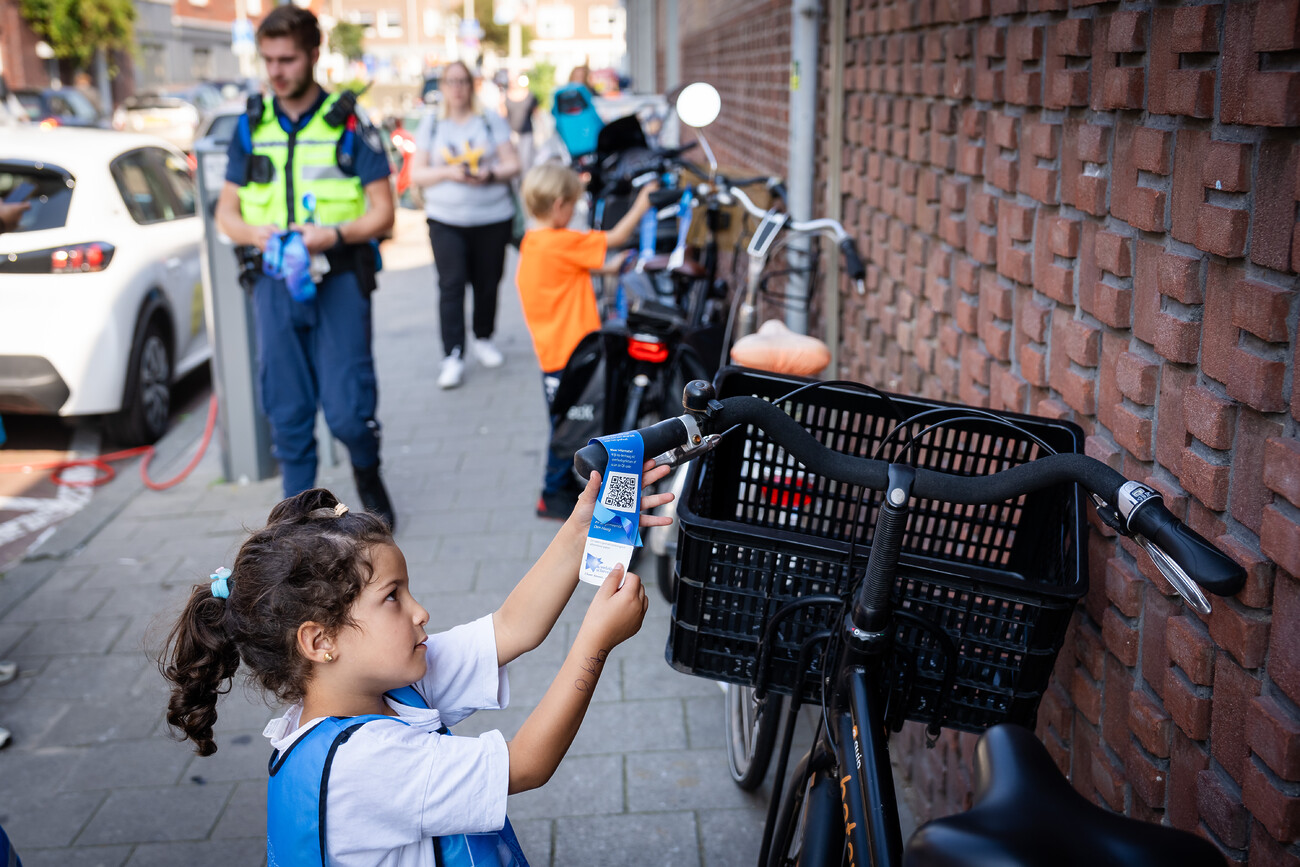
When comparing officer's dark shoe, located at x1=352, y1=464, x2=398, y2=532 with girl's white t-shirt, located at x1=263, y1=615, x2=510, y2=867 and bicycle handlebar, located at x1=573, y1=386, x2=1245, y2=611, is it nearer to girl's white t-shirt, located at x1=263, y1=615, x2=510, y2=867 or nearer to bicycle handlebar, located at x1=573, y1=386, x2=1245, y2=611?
girl's white t-shirt, located at x1=263, y1=615, x2=510, y2=867

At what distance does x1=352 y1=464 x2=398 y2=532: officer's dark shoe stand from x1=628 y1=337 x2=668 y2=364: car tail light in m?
1.33

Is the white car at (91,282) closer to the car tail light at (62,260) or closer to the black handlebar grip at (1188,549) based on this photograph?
the car tail light at (62,260)

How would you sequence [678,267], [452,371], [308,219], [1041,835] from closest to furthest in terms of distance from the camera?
[1041,835]
[308,219]
[678,267]
[452,371]

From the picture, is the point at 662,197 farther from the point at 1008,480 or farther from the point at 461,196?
the point at 1008,480

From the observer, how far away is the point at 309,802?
5.54 ft

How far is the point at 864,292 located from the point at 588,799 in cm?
206

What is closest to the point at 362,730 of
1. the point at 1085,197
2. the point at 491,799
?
the point at 491,799

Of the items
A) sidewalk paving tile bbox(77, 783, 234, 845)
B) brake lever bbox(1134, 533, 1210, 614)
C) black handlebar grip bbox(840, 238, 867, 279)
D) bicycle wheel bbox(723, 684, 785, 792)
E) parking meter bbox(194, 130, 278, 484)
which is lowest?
sidewalk paving tile bbox(77, 783, 234, 845)

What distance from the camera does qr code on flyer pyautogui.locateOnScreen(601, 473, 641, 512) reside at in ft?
5.09

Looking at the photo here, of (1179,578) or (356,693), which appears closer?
(1179,578)

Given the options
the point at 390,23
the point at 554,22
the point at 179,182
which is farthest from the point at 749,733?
the point at 390,23

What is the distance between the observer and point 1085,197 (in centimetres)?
212

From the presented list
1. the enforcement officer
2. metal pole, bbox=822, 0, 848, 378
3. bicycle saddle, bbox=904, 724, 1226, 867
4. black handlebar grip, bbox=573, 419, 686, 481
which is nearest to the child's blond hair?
the enforcement officer

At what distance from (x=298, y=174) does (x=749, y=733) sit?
9.45ft
